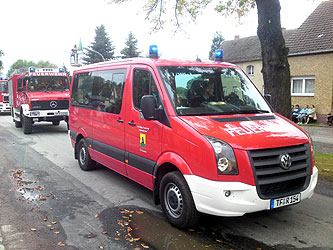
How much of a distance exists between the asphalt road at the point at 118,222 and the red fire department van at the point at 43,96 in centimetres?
768

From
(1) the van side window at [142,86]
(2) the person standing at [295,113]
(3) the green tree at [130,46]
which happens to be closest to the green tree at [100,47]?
(3) the green tree at [130,46]

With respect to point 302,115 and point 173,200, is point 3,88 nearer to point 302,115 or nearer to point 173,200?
point 302,115

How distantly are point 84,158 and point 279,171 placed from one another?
189 inches

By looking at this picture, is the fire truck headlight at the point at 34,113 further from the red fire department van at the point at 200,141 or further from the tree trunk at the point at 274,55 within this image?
the tree trunk at the point at 274,55

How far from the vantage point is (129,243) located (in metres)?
3.88

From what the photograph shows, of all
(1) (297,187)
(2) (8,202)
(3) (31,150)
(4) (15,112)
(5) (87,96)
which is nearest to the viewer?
(1) (297,187)

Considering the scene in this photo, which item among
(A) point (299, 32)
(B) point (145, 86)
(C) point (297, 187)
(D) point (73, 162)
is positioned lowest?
(D) point (73, 162)

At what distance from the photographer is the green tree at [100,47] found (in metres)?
57.2

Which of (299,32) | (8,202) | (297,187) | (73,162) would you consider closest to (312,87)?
(299,32)

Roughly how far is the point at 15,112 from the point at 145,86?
44.2 feet

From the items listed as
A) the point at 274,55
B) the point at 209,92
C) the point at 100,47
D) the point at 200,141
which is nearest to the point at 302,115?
the point at 274,55

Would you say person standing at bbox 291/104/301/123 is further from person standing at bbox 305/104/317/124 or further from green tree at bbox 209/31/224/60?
green tree at bbox 209/31/224/60

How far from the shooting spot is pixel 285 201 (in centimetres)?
393

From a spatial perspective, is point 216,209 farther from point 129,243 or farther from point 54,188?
point 54,188
